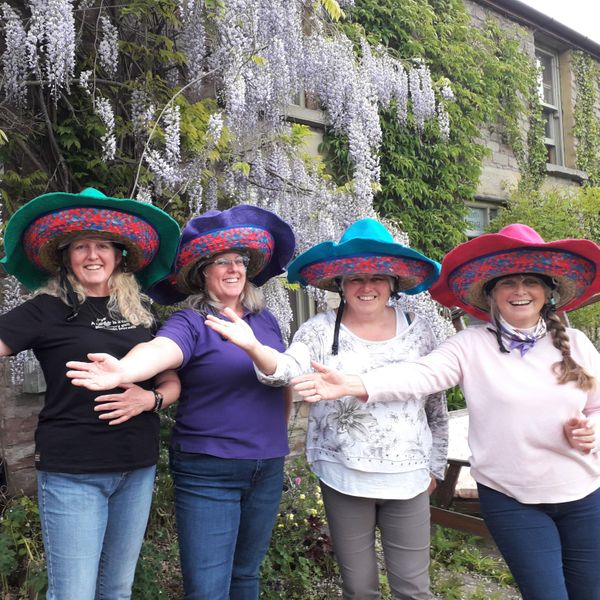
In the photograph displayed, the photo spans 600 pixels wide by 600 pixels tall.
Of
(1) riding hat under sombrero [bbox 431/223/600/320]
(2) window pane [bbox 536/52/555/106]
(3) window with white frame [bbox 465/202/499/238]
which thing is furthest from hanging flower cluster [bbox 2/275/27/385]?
(2) window pane [bbox 536/52/555/106]

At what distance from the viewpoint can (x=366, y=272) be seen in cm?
230

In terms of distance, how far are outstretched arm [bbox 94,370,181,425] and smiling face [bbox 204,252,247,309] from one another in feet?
1.14

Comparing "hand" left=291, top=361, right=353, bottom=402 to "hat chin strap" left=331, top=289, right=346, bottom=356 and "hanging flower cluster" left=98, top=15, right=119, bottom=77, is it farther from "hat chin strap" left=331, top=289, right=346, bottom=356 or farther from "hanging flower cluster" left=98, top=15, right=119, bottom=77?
"hanging flower cluster" left=98, top=15, right=119, bottom=77

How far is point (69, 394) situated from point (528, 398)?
1.58 m

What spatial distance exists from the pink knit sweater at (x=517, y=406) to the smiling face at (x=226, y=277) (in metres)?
0.61

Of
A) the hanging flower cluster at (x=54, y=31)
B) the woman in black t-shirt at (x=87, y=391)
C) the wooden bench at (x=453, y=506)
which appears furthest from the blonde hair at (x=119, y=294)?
the wooden bench at (x=453, y=506)

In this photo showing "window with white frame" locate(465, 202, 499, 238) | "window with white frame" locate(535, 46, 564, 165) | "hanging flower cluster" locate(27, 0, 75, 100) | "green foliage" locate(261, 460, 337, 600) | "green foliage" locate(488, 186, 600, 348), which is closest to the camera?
"hanging flower cluster" locate(27, 0, 75, 100)

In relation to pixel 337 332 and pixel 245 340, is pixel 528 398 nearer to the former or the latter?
pixel 337 332

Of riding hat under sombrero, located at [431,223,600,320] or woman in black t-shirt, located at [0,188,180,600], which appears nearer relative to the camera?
woman in black t-shirt, located at [0,188,180,600]

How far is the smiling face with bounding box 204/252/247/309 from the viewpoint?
227cm

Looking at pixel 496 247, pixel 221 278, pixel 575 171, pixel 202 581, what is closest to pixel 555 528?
pixel 496 247

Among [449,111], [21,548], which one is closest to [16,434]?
[21,548]

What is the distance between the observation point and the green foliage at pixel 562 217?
25.1 ft

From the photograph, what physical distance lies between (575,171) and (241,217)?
8.51 m
